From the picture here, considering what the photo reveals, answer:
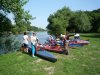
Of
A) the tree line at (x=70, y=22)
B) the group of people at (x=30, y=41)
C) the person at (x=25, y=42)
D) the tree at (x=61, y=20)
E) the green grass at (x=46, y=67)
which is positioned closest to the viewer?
the green grass at (x=46, y=67)

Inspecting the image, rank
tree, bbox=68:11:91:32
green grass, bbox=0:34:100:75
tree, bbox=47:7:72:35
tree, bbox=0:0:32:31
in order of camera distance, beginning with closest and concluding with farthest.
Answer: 1. green grass, bbox=0:34:100:75
2. tree, bbox=0:0:32:31
3. tree, bbox=68:11:91:32
4. tree, bbox=47:7:72:35

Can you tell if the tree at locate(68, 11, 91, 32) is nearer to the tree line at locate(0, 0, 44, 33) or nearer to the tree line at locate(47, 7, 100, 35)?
the tree line at locate(47, 7, 100, 35)

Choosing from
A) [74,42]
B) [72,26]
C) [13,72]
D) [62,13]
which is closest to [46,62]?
[13,72]

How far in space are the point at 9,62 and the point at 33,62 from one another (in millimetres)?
1879

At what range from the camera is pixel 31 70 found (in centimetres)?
1255

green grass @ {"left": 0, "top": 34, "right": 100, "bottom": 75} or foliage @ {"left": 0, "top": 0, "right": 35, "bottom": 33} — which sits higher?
foliage @ {"left": 0, "top": 0, "right": 35, "bottom": 33}

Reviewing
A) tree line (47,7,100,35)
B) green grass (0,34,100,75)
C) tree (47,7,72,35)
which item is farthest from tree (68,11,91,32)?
green grass (0,34,100,75)

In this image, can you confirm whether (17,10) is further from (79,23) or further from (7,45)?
(79,23)

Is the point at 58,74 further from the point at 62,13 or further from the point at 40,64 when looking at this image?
the point at 62,13

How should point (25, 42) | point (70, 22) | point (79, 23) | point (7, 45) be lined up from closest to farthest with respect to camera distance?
1. point (25, 42)
2. point (7, 45)
3. point (79, 23)
4. point (70, 22)

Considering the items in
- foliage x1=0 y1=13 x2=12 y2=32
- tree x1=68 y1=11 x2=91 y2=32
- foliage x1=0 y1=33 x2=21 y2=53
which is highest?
tree x1=68 y1=11 x2=91 y2=32

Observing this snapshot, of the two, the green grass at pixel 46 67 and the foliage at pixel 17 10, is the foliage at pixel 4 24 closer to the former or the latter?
the foliage at pixel 17 10

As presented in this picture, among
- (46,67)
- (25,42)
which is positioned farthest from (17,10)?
(46,67)

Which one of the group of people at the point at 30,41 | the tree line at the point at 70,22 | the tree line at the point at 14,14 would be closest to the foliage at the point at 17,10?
the tree line at the point at 14,14
